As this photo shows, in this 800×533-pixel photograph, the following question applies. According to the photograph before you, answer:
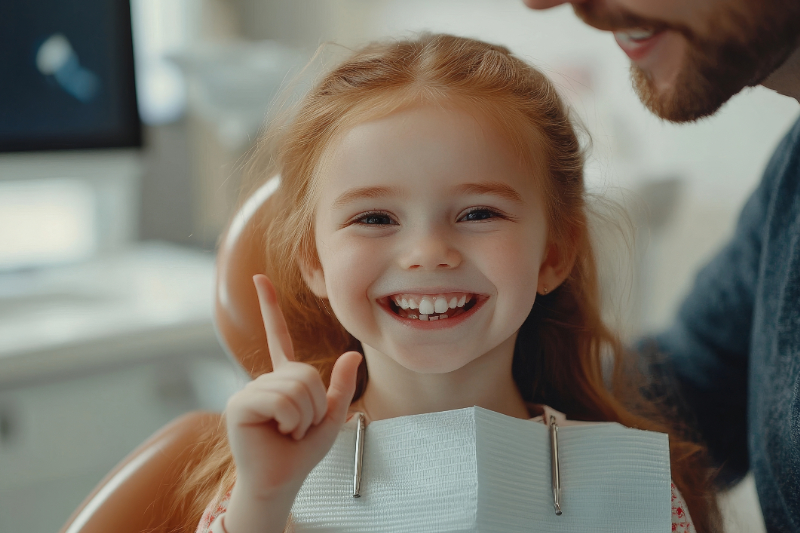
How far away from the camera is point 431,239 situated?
1.78 ft

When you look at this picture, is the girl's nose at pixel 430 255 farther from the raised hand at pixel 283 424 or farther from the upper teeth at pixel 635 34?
the upper teeth at pixel 635 34

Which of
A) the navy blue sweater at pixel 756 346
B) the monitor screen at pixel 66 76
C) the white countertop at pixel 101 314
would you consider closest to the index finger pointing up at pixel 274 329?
the navy blue sweater at pixel 756 346

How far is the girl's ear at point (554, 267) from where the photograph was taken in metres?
0.65

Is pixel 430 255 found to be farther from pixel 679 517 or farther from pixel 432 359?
pixel 679 517

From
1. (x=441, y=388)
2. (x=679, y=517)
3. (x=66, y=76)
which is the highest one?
(x=66, y=76)

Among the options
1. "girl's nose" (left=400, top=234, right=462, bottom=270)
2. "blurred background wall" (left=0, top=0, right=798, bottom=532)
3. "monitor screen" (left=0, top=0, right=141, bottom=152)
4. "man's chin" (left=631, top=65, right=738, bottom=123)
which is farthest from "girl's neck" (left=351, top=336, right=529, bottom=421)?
"monitor screen" (left=0, top=0, right=141, bottom=152)

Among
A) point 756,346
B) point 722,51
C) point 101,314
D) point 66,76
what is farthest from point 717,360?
point 66,76

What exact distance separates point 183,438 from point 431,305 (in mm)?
305

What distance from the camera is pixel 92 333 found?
3.95 ft

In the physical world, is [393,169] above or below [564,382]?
above

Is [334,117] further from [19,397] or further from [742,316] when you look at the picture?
[19,397]

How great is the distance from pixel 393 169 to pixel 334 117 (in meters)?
0.10

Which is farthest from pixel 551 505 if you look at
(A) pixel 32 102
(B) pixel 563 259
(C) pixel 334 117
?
(A) pixel 32 102

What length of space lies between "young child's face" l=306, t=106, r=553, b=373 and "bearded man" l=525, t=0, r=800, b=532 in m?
0.12
